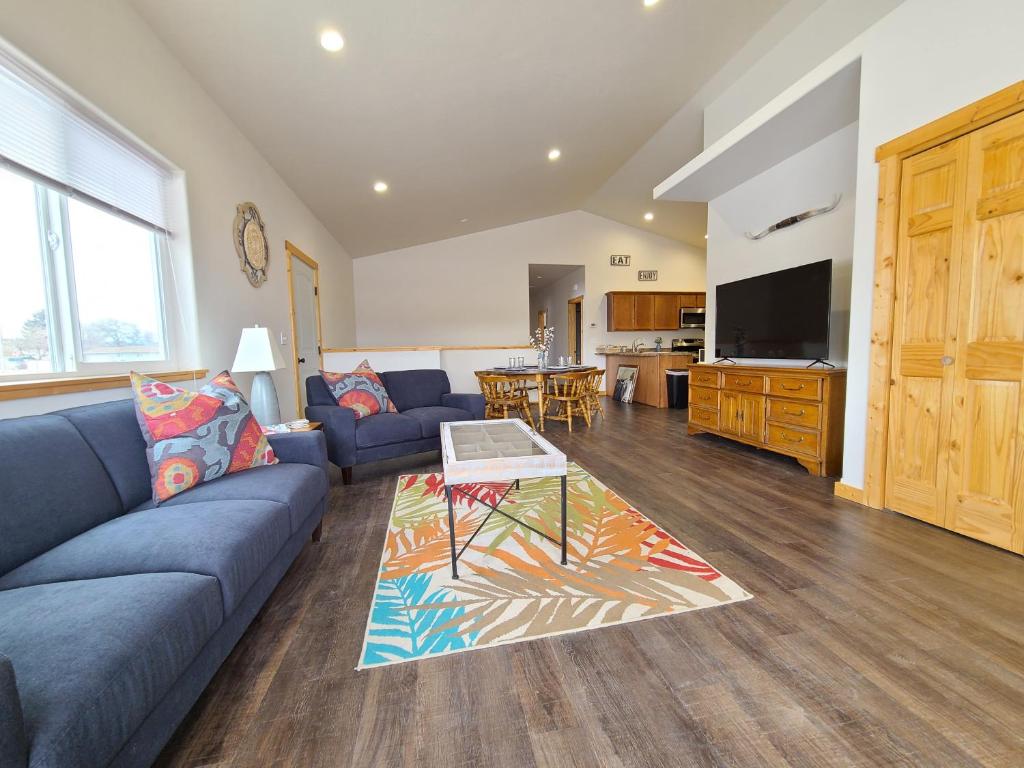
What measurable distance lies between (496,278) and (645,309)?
10.1ft

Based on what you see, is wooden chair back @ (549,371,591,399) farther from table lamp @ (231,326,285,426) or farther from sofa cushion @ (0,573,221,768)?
sofa cushion @ (0,573,221,768)

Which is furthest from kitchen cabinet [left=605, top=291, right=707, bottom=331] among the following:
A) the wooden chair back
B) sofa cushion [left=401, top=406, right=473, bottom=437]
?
sofa cushion [left=401, top=406, right=473, bottom=437]

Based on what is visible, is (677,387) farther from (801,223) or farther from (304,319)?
(304,319)

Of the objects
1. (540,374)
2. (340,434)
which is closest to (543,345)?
(540,374)

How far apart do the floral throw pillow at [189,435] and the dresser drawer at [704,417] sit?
391cm

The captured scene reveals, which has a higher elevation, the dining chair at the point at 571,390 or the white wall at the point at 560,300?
the white wall at the point at 560,300

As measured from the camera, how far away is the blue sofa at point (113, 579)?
714 mm

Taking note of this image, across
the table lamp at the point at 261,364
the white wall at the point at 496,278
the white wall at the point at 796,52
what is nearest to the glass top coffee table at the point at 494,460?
the table lamp at the point at 261,364

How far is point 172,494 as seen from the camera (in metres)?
1.59

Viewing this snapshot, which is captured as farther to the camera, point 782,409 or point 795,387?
point 782,409

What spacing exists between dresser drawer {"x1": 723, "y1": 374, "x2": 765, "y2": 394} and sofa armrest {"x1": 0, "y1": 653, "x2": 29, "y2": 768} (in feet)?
13.5

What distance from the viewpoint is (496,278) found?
8109 mm

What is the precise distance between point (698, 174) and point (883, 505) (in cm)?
307

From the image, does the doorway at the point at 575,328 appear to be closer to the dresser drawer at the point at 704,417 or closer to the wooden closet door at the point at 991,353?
the dresser drawer at the point at 704,417
